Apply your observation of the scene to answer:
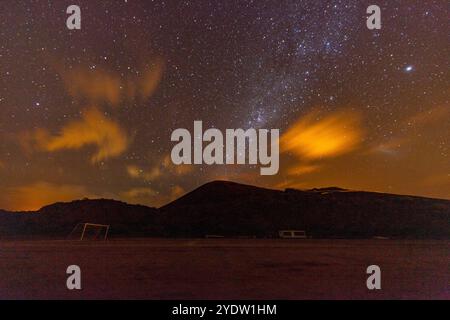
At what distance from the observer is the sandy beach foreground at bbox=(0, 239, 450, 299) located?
23.3 feet

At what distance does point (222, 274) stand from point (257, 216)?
11.7m

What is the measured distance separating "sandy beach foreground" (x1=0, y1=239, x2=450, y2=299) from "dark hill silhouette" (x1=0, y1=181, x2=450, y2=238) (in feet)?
27.4

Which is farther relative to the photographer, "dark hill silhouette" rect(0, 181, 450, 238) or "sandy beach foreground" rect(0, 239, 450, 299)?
"dark hill silhouette" rect(0, 181, 450, 238)

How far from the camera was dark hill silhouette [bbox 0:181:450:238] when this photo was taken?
61.8 feet

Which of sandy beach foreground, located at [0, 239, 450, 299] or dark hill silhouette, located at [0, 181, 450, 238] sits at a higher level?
dark hill silhouette, located at [0, 181, 450, 238]

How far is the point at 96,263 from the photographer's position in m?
8.77

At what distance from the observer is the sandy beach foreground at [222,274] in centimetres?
709

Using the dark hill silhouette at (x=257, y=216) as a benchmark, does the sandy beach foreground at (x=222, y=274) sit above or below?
below

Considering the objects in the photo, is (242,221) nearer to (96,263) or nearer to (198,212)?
(198,212)

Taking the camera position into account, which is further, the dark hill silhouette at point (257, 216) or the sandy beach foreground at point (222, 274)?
the dark hill silhouette at point (257, 216)

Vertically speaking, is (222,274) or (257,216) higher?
(257,216)

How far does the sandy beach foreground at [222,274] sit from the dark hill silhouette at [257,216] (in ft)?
27.4

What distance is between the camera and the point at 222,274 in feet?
26.8
